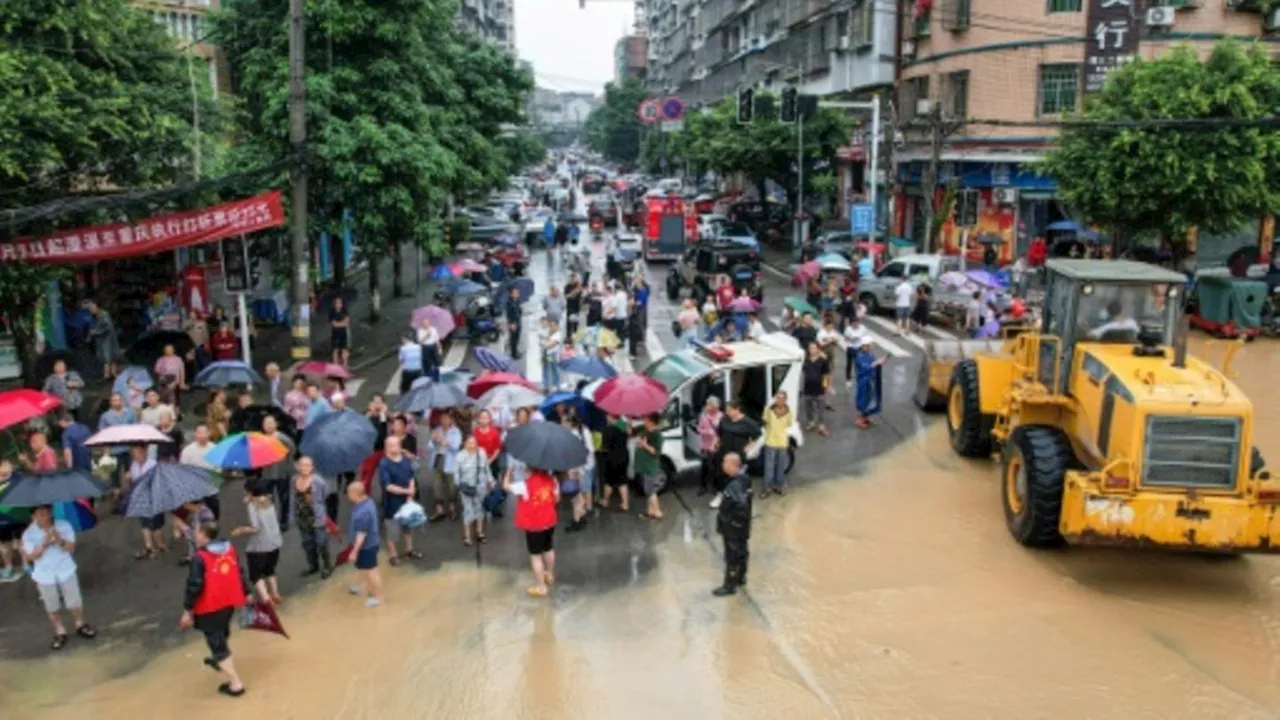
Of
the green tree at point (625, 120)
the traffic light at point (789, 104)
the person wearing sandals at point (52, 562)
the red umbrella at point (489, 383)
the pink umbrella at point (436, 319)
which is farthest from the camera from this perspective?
the green tree at point (625, 120)

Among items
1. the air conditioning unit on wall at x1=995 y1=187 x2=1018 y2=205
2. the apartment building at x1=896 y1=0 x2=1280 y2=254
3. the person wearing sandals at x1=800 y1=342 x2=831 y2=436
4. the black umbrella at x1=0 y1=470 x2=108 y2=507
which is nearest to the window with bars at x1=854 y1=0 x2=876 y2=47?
the apartment building at x1=896 y1=0 x2=1280 y2=254

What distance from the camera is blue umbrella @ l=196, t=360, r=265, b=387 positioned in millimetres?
13359

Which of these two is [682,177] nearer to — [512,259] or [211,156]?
[512,259]

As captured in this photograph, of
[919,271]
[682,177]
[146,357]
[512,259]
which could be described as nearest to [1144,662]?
[146,357]

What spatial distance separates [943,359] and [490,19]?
9638 centimetres

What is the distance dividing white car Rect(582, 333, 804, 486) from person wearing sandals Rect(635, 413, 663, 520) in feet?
2.36

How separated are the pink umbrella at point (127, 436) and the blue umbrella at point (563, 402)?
4.29 metres

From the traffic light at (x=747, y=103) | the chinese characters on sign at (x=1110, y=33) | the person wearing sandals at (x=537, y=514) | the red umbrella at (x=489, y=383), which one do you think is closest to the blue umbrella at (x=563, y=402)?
the red umbrella at (x=489, y=383)

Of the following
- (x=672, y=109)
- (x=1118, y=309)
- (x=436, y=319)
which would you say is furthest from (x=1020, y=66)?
(x=1118, y=309)

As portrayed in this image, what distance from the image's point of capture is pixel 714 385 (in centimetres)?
1330

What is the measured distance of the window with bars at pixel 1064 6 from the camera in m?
31.4

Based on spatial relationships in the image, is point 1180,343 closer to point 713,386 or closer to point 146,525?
point 713,386

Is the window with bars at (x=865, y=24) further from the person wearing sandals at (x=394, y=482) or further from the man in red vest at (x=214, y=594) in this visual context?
the man in red vest at (x=214, y=594)

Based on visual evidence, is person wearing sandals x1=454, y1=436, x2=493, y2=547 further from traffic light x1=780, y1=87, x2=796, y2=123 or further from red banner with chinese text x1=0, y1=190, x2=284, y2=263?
traffic light x1=780, y1=87, x2=796, y2=123
